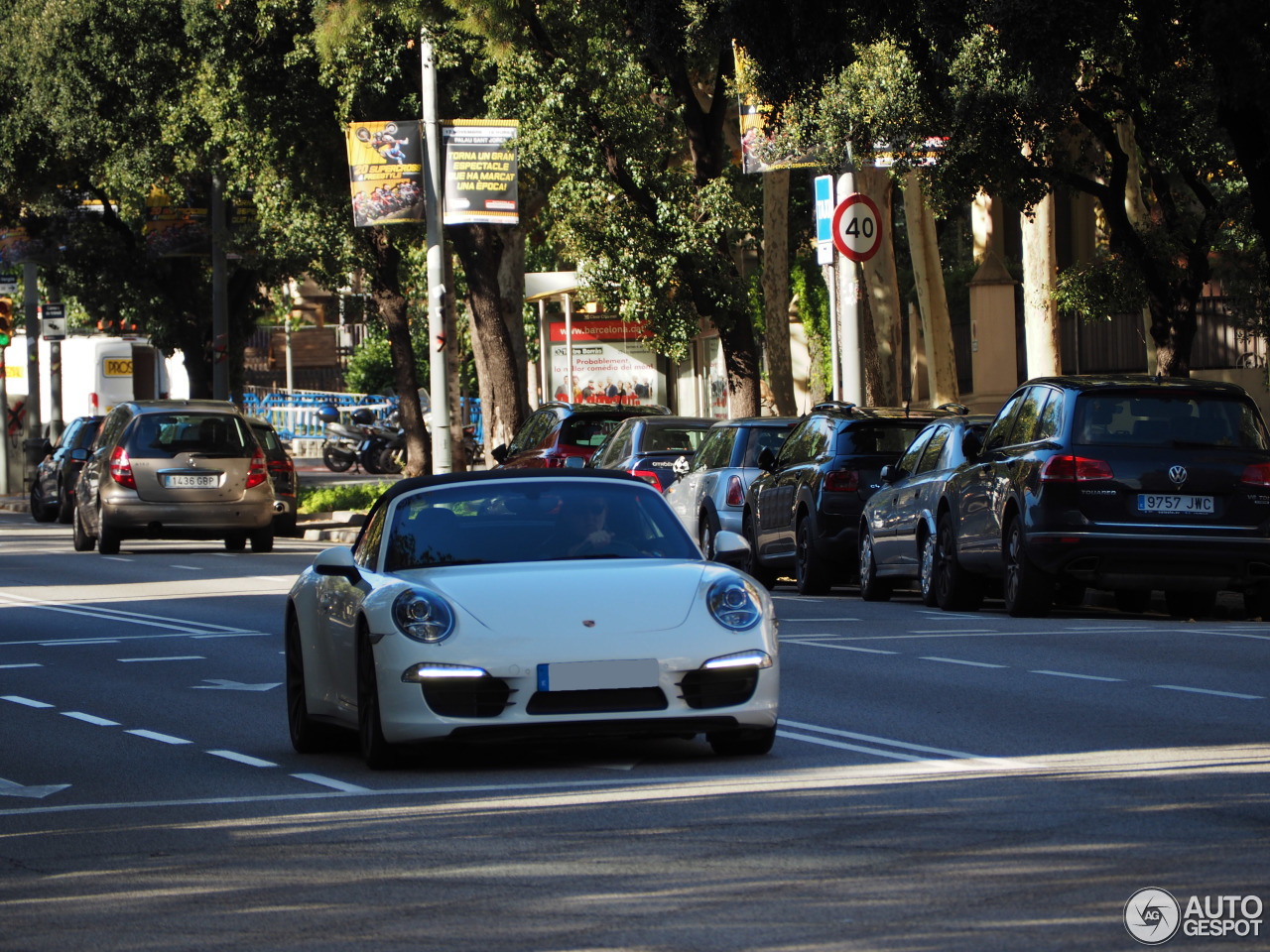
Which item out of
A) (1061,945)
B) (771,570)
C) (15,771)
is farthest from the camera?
(771,570)

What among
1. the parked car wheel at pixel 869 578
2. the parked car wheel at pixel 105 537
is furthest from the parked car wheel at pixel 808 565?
the parked car wheel at pixel 105 537

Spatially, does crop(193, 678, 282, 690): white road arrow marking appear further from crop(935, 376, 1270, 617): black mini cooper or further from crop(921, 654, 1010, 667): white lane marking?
crop(935, 376, 1270, 617): black mini cooper

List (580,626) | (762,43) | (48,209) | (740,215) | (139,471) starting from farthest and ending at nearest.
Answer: (48,209) < (740,215) < (139,471) < (762,43) < (580,626)

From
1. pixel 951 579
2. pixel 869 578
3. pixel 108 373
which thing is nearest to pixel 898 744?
pixel 951 579

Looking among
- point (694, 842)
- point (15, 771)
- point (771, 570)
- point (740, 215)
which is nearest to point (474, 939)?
point (694, 842)

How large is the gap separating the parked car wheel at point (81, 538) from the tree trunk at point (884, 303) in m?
14.0

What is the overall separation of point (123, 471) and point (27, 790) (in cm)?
1762

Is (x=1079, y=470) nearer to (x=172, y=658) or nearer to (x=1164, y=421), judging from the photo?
(x=1164, y=421)

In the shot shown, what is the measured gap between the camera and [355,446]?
52188 millimetres

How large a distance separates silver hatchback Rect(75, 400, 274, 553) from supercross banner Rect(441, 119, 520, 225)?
3.98m

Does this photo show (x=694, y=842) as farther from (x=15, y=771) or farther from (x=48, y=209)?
(x=48, y=209)

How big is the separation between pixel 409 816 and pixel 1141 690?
506cm

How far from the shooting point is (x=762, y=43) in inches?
688

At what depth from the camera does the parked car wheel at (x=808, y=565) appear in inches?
786
